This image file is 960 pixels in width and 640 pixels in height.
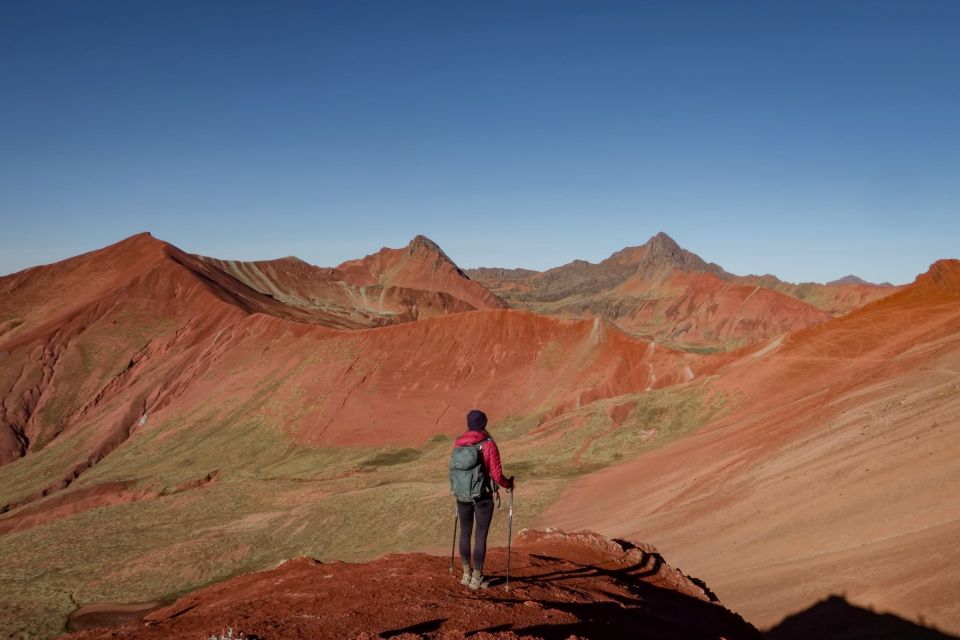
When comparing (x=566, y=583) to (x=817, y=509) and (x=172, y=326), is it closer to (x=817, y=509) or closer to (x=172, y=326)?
(x=817, y=509)

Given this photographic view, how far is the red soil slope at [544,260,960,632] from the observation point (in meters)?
12.6

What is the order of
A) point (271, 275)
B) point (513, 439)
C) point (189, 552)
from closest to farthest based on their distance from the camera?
point (189, 552), point (513, 439), point (271, 275)

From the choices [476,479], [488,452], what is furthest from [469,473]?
[488,452]

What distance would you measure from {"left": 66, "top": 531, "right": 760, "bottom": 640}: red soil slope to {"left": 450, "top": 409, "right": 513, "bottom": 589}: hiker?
590 millimetres

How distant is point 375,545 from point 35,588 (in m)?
14.8

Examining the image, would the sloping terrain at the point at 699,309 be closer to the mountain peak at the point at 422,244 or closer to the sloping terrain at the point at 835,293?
the sloping terrain at the point at 835,293

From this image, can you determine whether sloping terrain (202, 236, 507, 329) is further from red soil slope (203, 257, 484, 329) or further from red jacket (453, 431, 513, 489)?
red jacket (453, 431, 513, 489)

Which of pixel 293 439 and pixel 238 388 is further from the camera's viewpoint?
pixel 238 388

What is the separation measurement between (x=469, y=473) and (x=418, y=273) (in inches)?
5625

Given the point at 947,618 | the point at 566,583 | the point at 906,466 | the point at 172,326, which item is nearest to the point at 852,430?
the point at 906,466

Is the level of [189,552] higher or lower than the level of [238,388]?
lower

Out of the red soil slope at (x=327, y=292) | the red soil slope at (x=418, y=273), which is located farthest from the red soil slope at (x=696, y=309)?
the red soil slope at (x=327, y=292)

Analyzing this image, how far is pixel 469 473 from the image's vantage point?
7680 mm

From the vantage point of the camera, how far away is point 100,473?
50312mm
